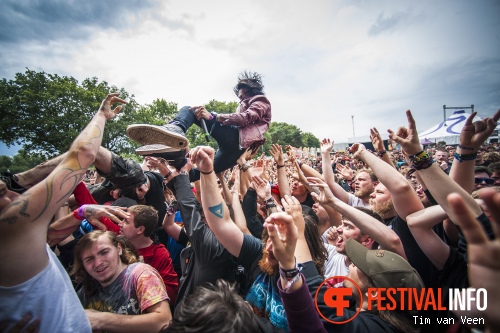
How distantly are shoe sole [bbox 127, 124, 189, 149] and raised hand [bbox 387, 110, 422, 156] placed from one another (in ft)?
6.99

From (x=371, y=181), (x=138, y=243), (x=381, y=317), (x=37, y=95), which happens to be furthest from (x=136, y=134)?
(x=37, y=95)

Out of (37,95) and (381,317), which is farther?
(37,95)

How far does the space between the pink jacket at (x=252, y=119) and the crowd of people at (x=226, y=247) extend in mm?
32

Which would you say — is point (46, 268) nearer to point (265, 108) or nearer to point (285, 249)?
point (285, 249)

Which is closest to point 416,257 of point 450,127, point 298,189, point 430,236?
point 430,236

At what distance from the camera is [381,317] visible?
1.54 meters

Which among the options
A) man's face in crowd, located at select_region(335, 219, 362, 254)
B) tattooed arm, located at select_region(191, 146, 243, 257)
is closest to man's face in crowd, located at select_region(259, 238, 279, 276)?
tattooed arm, located at select_region(191, 146, 243, 257)

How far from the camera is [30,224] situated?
3.64 ft

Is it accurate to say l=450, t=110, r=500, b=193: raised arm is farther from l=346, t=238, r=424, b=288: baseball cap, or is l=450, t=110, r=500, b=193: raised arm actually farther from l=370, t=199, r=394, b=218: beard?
l=346, t=238, r=424, b=288: baseball cap

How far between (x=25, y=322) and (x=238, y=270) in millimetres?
1582

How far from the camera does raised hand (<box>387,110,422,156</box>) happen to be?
6.39ft

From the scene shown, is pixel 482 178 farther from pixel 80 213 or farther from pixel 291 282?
pixel 80 213

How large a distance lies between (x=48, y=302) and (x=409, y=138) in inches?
111

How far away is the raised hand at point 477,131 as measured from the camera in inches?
77.2
